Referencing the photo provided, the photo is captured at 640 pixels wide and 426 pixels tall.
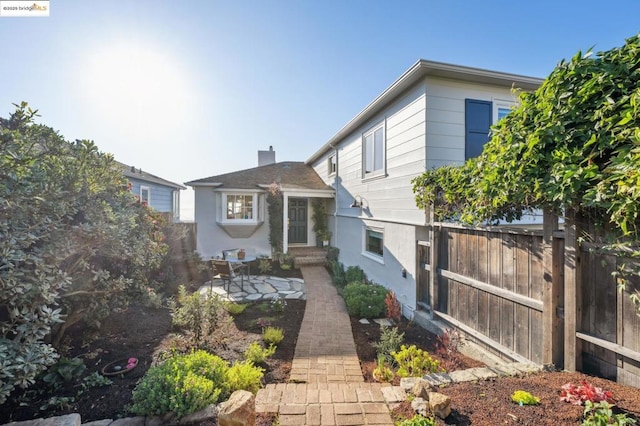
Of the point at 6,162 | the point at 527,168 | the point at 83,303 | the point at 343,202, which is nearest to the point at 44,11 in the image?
the point at 6,162

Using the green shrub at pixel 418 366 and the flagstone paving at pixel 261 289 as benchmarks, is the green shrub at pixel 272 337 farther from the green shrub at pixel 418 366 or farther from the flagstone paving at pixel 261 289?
the flagstone paving at pixel 261 289

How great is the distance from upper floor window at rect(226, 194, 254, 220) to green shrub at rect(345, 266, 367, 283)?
525 cm

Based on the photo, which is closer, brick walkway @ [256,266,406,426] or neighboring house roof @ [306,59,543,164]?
brick walkway @ [256,266,406,426]

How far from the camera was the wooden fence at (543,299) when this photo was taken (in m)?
2.54

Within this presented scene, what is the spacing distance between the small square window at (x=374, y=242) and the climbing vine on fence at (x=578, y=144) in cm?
456

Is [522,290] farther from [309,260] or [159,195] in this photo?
[159,195]

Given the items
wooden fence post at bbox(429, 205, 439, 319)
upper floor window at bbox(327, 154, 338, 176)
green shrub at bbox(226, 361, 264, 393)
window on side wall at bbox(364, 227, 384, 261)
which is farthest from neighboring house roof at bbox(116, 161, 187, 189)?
wooden fence post at bbox(429, 205, 439, 319)

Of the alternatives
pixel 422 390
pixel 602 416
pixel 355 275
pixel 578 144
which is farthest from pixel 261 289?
pixel 578 144

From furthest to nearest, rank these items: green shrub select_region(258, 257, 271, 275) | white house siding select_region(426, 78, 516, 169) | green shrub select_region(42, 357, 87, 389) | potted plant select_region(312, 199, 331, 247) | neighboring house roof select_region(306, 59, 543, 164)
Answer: potted plant select_region(312, 199, 331, 247)
green shrub select_region(258, 257, 271, 275)
white house siding select_region(426, 78, 516, 169)
neighboring house roof select_region(306, 59, 543, 164)
green shrub select_region(42, 357, 87, 389)

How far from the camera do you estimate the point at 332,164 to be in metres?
12.4

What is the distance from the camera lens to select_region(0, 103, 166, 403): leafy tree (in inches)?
96.3

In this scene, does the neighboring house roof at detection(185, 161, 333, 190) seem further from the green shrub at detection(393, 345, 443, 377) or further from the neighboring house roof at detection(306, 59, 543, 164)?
the green shrub at detection(393, 345, 443, 377)

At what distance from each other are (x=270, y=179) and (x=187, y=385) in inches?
435

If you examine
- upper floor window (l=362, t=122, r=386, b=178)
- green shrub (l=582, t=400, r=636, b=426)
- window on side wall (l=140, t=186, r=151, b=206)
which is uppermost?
upper floor window (l=362, t=122, r=386, b=178)
